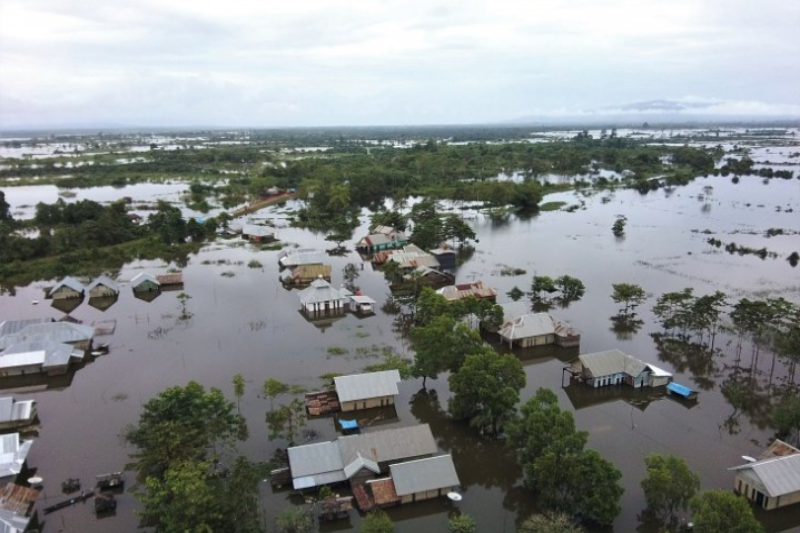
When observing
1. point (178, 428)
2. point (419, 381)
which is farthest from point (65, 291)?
point (419, 381)

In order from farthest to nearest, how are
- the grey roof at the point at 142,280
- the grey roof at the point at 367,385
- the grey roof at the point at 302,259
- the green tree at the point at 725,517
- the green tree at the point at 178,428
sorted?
the grey roof at the point at 302,259, the grey roof at the point at 142,280, the grey roof at the point at 367,385, the green tree at the point at 178,428, the green tree at the point at 725,517

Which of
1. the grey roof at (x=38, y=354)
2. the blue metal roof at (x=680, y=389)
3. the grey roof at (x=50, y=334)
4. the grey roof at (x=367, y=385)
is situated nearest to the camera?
the grey roof at (x=367, y=385)

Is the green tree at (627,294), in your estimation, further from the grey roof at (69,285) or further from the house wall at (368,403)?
the grey roof at (69,285)

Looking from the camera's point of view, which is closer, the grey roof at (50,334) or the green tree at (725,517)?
Answer: the green tree at (725,517)

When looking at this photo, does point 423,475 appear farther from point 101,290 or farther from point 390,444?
point 101,290

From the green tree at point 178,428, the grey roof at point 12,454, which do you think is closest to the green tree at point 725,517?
the green tree at point 178,428

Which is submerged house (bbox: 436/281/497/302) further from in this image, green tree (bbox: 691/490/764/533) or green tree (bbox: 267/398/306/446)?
green tree (bbox: 691/490/764/533)
